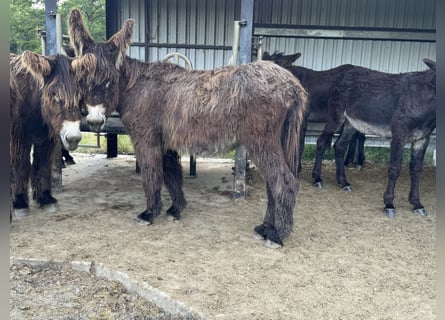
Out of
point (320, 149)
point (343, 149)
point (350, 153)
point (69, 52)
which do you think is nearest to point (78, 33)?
point (69, 52)

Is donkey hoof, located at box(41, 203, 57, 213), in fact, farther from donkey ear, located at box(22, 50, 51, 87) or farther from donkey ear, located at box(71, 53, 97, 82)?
donkey ear, located at box(71, 53, 97, 82)

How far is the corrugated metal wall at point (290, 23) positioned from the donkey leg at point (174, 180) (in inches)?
148

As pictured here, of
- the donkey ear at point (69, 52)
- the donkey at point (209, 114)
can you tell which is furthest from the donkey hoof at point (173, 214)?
the donkey ear at point (69, 52)

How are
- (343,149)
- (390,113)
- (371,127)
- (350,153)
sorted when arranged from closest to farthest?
(390,113), (371,127), (343,149), (350,153)

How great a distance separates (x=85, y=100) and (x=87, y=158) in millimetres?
3945

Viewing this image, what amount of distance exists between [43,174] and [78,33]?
5.44 feet

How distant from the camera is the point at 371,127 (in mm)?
5277

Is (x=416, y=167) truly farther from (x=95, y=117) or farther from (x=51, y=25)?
(x=51, y=25)

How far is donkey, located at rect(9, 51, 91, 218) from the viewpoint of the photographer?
344 centimetres

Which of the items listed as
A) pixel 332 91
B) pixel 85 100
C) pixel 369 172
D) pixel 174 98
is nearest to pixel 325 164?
pixel 369 172

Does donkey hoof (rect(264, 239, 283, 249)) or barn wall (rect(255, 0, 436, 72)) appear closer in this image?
donkey hoof (rect(264, 239, 283, 249))

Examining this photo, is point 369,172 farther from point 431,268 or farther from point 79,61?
point 79,61

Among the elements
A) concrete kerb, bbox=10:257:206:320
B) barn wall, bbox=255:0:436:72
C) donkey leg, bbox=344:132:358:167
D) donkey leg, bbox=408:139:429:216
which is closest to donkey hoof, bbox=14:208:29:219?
concrete kerb, bbox=10:257:206:320

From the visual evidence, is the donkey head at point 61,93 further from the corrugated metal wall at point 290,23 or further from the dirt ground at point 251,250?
the corrugated metal wall at point 290,23
